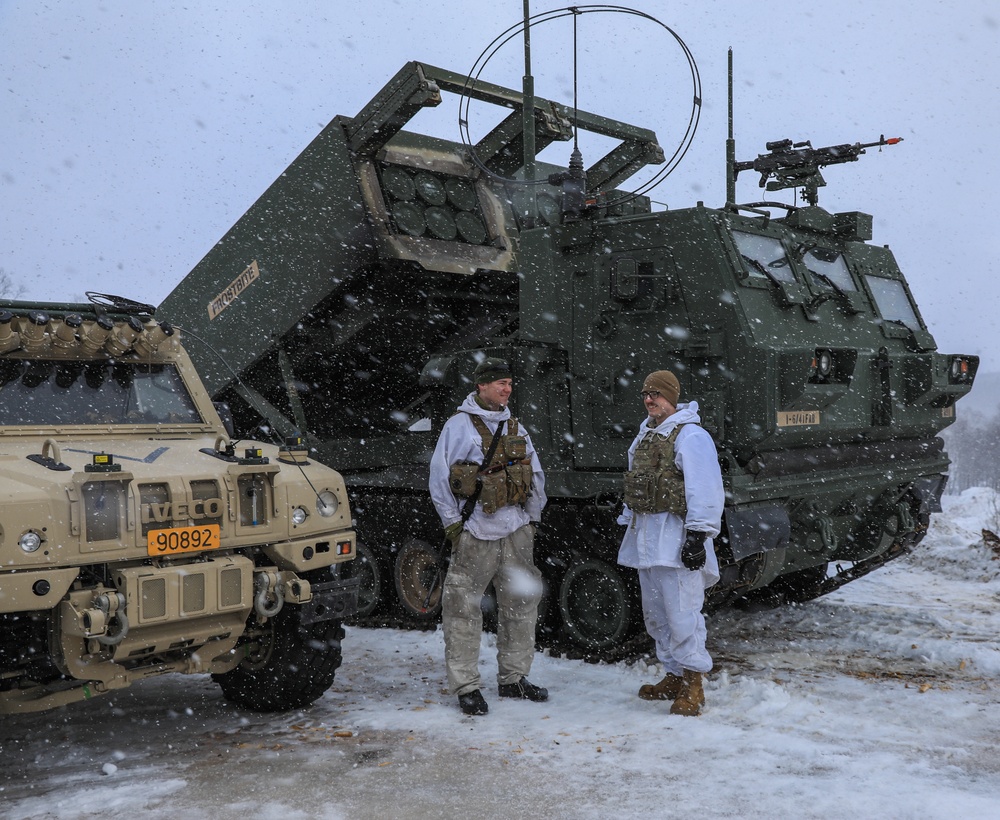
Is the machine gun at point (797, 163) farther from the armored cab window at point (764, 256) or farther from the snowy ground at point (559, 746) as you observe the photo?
the snowy ground at point (559, 746)

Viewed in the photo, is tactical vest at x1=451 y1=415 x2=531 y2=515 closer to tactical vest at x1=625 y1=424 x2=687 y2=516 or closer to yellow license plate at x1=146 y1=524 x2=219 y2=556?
tactical vest at x1=625 y1=424 x2=687 y2=516

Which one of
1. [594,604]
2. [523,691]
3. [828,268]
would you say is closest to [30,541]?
[523,691]

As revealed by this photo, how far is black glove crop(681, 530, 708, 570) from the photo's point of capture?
532cm

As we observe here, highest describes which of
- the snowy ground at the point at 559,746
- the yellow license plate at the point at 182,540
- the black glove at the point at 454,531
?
the yellow license plate at the point at 182,540

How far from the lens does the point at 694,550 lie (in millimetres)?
5320

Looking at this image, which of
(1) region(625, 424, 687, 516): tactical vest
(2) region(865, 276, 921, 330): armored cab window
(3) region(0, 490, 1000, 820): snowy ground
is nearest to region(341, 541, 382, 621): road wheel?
(3) region(0, 490, 1000, 820): snowy ground

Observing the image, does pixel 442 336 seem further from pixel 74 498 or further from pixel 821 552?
pixel 74 498

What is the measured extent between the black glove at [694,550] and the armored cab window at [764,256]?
2137 mm

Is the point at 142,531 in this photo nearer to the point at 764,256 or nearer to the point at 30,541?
the point at 30,541

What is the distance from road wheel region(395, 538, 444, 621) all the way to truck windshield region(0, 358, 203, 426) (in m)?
2.79

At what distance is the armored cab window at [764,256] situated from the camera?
678 cm

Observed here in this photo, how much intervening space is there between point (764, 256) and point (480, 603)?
10.3 ft

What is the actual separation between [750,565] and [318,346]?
12.2ft

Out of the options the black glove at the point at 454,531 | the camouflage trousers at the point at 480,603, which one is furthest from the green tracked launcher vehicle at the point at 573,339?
the black glove at the point at 454,531
